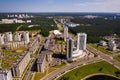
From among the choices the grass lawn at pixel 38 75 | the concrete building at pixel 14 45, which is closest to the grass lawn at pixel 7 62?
the grass lawn at pixel 38 75

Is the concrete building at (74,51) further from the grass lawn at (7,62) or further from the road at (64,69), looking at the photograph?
the grass lawn at (7,62)

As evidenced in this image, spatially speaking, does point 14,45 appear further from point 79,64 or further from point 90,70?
point 90,70

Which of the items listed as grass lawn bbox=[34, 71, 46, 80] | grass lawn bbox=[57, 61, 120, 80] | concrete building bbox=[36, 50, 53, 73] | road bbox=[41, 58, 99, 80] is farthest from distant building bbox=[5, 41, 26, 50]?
grass lawn bbox=[57, 61, 120, 80]

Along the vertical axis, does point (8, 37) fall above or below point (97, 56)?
above

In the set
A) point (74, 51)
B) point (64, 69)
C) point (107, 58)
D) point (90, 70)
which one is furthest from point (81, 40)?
point (64, 69)

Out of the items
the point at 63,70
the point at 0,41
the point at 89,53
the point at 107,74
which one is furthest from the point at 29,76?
the point at 0,41

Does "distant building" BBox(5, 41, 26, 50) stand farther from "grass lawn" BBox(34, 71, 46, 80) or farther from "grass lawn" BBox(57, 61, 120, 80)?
"grass lawn" BBox(57, 61, 120, 80)

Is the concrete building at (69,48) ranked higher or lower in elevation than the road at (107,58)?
higher

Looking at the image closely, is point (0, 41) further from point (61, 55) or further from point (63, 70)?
point (63, 70)
